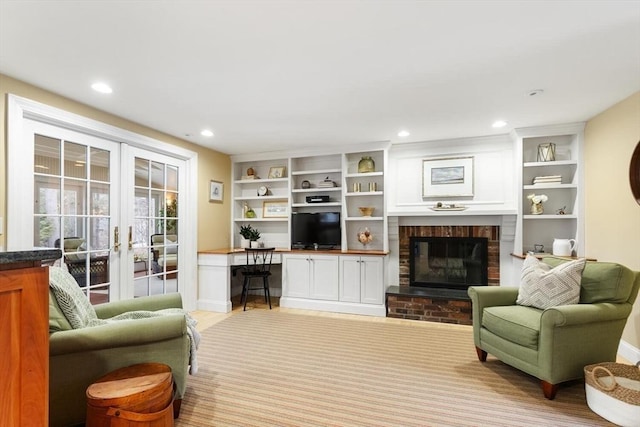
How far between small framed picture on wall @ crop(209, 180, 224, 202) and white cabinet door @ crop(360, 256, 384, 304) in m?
2.37

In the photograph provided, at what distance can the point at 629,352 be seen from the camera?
291 centimetres

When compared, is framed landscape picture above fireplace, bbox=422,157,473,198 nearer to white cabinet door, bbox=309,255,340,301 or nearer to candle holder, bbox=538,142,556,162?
candle holder, bbox=538,142,556,162

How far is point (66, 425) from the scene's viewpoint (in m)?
1.77

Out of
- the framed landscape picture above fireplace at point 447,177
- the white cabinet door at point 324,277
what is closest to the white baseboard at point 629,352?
the framed landscape picture above fireplace at point 447,177

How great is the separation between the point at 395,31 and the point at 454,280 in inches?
140

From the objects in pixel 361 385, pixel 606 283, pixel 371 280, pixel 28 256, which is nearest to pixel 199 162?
pixel 371 280

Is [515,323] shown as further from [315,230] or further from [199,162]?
[199,162]

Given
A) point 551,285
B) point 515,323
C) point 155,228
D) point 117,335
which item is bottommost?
point 515,323

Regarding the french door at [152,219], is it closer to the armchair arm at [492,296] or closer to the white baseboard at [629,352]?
the armchair arm at [492,296]

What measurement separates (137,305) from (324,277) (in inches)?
99.7

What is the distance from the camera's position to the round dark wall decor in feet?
9.12

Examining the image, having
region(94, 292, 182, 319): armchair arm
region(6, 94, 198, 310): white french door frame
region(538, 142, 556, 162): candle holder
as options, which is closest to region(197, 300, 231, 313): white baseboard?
region(6, 94, 198, 310): white french door frame

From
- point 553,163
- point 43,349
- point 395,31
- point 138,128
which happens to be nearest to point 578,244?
point 553,163

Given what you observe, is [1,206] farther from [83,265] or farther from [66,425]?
[66,425]
